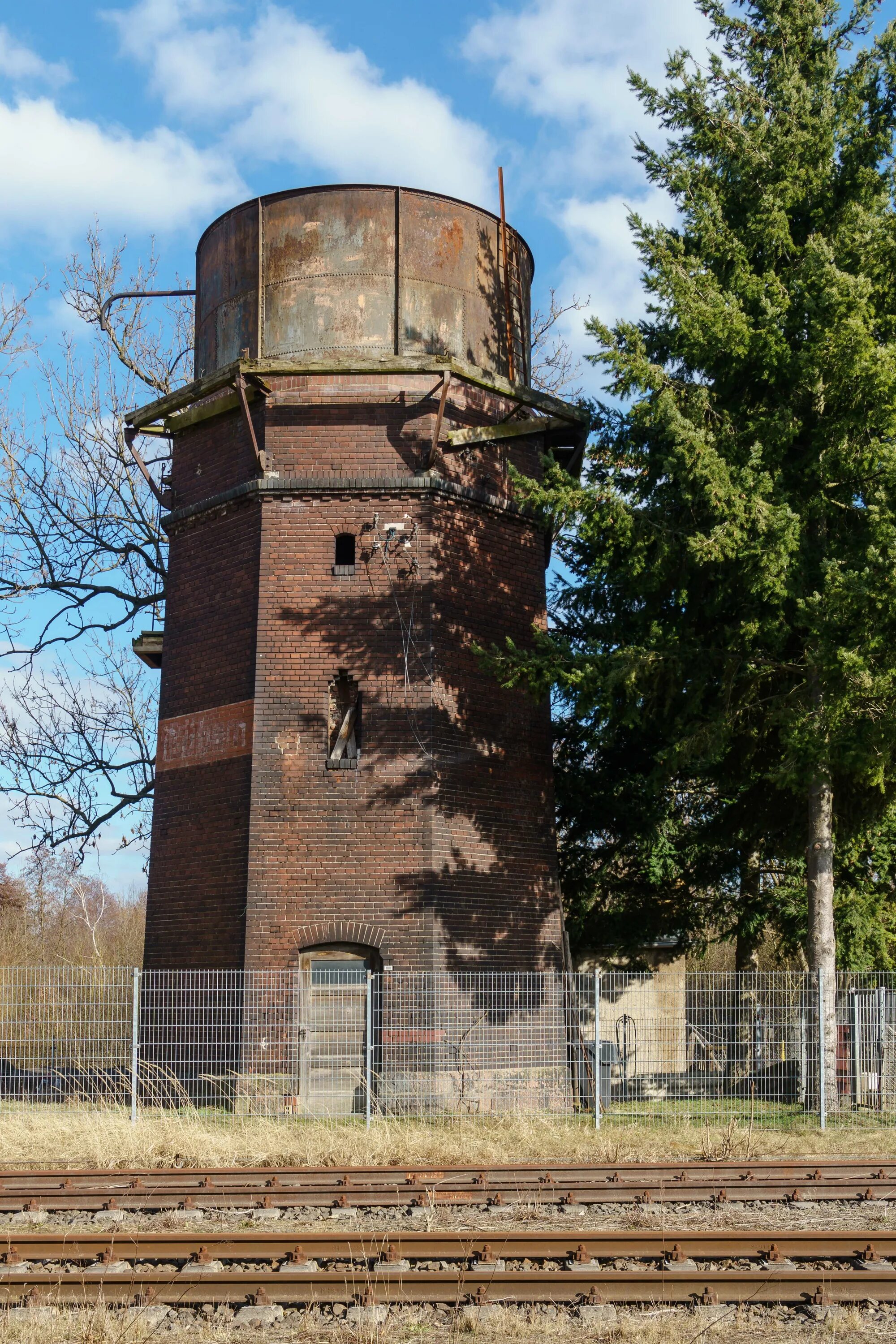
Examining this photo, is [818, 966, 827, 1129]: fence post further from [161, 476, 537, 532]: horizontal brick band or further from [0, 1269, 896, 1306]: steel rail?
[161, 476, 537, 532]: horizontal brick band

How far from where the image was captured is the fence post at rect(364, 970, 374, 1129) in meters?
13.8

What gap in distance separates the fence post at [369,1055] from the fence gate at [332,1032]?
0.18 feet

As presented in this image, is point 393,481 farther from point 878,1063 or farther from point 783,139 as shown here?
point 878,1063

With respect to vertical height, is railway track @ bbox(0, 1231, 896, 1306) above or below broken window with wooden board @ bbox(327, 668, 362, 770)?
below

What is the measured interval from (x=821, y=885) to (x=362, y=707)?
6080 mm

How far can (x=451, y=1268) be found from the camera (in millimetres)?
7688

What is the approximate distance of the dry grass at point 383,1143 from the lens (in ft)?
39.0

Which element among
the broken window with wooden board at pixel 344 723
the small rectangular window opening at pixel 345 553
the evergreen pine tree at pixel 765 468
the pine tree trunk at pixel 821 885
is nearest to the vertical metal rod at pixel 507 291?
the evergreen pine tree at pixel 765 468

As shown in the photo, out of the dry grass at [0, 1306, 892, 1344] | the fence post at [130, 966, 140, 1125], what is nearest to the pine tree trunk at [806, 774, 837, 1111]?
the fence post at [130, 966, 140, 1125]

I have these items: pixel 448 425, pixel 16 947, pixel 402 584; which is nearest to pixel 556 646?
pixel 402 584

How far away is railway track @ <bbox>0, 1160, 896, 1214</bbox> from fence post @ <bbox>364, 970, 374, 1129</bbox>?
2.45 metres

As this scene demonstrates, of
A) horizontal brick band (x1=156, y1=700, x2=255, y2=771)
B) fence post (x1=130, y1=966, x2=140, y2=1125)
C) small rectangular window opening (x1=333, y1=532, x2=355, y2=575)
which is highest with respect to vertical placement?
small rectangular window opening (x1=333, y1=532, x2=355, y2=575)

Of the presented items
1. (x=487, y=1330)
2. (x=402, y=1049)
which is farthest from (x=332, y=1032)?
(x=487, y=1330)

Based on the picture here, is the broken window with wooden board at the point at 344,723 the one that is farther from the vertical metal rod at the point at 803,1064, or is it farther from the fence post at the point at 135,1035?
the vertical metal rod at the point at 803,1064
